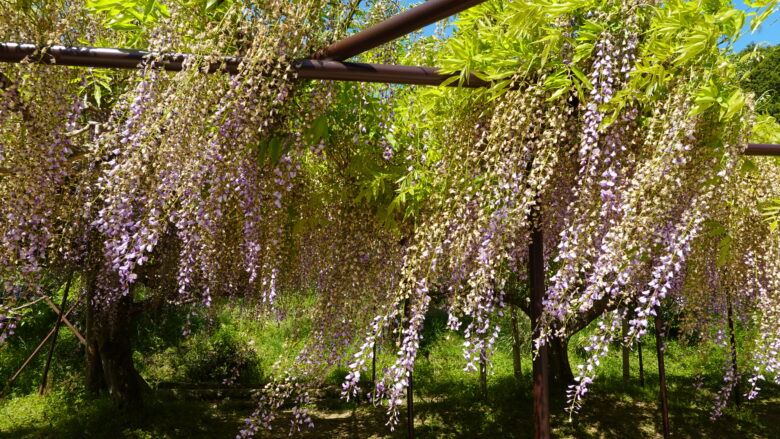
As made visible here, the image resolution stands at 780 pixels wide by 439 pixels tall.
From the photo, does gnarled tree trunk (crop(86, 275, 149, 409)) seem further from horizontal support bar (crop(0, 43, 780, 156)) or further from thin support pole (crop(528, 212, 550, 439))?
thin support pole (crop(528, 212, 550, 439))

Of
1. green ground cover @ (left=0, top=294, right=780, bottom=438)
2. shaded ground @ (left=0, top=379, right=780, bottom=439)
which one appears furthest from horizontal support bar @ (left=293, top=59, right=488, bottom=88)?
shaded ground @ (left=0, top=379, right=780, bottom=439)

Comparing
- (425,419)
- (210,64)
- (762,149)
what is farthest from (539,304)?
(425,419)

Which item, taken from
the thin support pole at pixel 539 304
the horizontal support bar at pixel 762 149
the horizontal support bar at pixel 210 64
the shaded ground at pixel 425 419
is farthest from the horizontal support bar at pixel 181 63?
the shaded ground at pixel 425 419

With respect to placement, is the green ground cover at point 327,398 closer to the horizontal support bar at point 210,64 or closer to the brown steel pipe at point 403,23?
the horizontal support bar at point 210,64

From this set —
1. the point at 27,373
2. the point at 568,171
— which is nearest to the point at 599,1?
the point at 568,171

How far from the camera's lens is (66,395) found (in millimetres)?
8500

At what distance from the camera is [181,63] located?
7.66ft

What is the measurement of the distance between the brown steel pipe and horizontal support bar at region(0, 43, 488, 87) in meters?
0.08

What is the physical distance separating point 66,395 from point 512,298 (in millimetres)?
6740

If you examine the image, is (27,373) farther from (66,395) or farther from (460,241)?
(460,241)

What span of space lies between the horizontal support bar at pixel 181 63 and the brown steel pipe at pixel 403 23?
8cm

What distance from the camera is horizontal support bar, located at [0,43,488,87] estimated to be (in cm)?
220

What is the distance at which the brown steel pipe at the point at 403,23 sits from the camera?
175cm

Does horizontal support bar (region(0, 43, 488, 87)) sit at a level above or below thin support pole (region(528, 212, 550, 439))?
above
